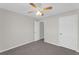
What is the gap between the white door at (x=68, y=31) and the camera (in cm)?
409

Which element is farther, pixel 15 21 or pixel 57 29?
pixel 57 29

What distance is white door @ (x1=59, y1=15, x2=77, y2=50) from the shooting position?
4094 millimetres

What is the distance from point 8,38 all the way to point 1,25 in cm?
80

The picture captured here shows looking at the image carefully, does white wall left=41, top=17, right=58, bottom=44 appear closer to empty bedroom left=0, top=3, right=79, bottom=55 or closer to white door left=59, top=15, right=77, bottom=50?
empty bedroom left=0, top=3, right=79, bottom=55

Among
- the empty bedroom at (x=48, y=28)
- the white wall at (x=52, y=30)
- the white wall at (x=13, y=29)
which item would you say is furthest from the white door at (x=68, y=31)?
the white wall at (x=13, y=29)

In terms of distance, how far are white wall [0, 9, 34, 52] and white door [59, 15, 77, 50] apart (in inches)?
94.3

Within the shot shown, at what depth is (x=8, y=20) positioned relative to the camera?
409 centimetres

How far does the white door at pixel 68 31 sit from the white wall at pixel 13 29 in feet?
7.86

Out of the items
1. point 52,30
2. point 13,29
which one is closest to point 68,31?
point 52,30

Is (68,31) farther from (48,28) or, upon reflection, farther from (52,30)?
(48,28)

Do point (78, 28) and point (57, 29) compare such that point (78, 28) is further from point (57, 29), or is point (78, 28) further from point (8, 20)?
point (8, 20)

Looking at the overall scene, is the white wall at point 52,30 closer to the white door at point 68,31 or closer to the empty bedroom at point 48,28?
the empty bedroom at point 48,28

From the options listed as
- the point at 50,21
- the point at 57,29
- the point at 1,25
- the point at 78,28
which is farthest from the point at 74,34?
the point at 1,25

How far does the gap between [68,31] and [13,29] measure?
3.04 meters
